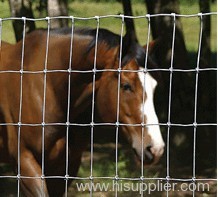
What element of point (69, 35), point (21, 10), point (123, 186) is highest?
point (21, 10)

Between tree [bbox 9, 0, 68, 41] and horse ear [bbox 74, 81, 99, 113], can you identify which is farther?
tree [bbox 9, 0, 68, 41]

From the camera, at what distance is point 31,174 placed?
18.0ft

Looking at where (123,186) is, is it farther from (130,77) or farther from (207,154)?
(130,77)

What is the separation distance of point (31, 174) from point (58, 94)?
0.56 m

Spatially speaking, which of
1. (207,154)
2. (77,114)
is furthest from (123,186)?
(77,114)

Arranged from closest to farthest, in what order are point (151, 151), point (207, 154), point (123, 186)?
point (151, 151), point (123, 186), point (207, 154)

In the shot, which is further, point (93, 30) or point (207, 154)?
point (207, 154)

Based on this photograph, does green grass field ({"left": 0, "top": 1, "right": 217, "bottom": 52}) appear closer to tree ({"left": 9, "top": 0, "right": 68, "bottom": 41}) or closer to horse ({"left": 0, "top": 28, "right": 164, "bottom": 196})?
tree ({"left": 9, "top": 0, "right": 68, "bottom": 41})

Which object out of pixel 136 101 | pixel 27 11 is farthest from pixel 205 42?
pixel 136 101

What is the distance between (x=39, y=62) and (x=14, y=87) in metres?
0.23

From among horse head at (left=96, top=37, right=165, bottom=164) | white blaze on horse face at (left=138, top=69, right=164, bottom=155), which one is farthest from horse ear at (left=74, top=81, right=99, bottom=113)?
white blaze on horse face at (left=138, top=69, right=164, bottom=155)

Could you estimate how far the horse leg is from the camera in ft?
17.9

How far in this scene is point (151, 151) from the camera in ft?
17.2

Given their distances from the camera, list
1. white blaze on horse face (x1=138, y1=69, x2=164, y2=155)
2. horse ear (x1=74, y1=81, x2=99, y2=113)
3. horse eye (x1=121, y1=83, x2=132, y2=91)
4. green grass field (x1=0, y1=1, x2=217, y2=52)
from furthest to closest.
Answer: green grass field (x1=0, y1=1, x2=217, y2=52), horse ear (x1=74, y1=81, x2=99, y2=113), horse eye (x1=121, y1=83, x2=132, y2=91), white blaze on horse face (x1=138, y1=69, x2=164, y2=155)
